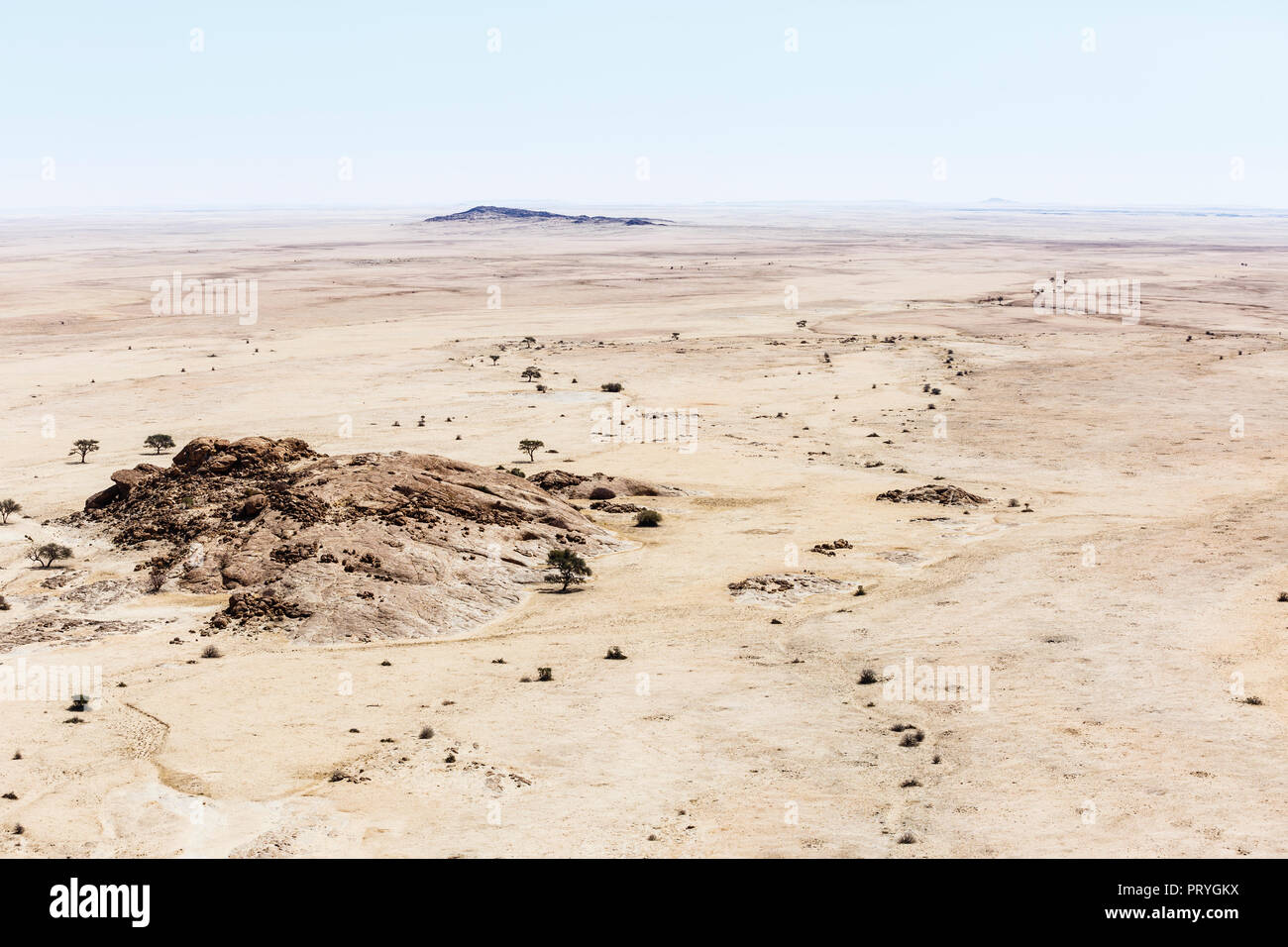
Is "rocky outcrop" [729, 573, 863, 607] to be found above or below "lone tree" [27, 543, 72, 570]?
below

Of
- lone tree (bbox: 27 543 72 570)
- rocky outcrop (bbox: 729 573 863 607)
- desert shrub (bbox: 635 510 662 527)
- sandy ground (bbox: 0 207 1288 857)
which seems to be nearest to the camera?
sandy ground (bbox: 0 207 1288 857)

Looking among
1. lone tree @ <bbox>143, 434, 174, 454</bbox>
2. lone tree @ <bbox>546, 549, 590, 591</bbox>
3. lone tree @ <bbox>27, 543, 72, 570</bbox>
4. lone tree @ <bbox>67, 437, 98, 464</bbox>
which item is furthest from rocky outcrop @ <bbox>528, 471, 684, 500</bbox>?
lone tree @ <bbox>67, 437, 98, 464</bbox>

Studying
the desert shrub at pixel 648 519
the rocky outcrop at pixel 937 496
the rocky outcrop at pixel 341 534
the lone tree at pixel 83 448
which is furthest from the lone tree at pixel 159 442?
the rocky outcrop at pixel 937 496

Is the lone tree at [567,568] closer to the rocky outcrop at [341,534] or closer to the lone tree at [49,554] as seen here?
the rocky outcrop at [341,534]

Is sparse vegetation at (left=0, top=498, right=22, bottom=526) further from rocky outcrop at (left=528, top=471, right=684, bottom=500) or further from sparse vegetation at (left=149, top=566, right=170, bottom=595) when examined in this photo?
rocky outcrop at (left=528, top=471, right=684, bottom=500)

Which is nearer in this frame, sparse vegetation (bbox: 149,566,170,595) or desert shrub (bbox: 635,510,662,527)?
sparse vegetation (bbox: 149,566,170,595)

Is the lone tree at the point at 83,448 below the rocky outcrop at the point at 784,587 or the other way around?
the other way around
